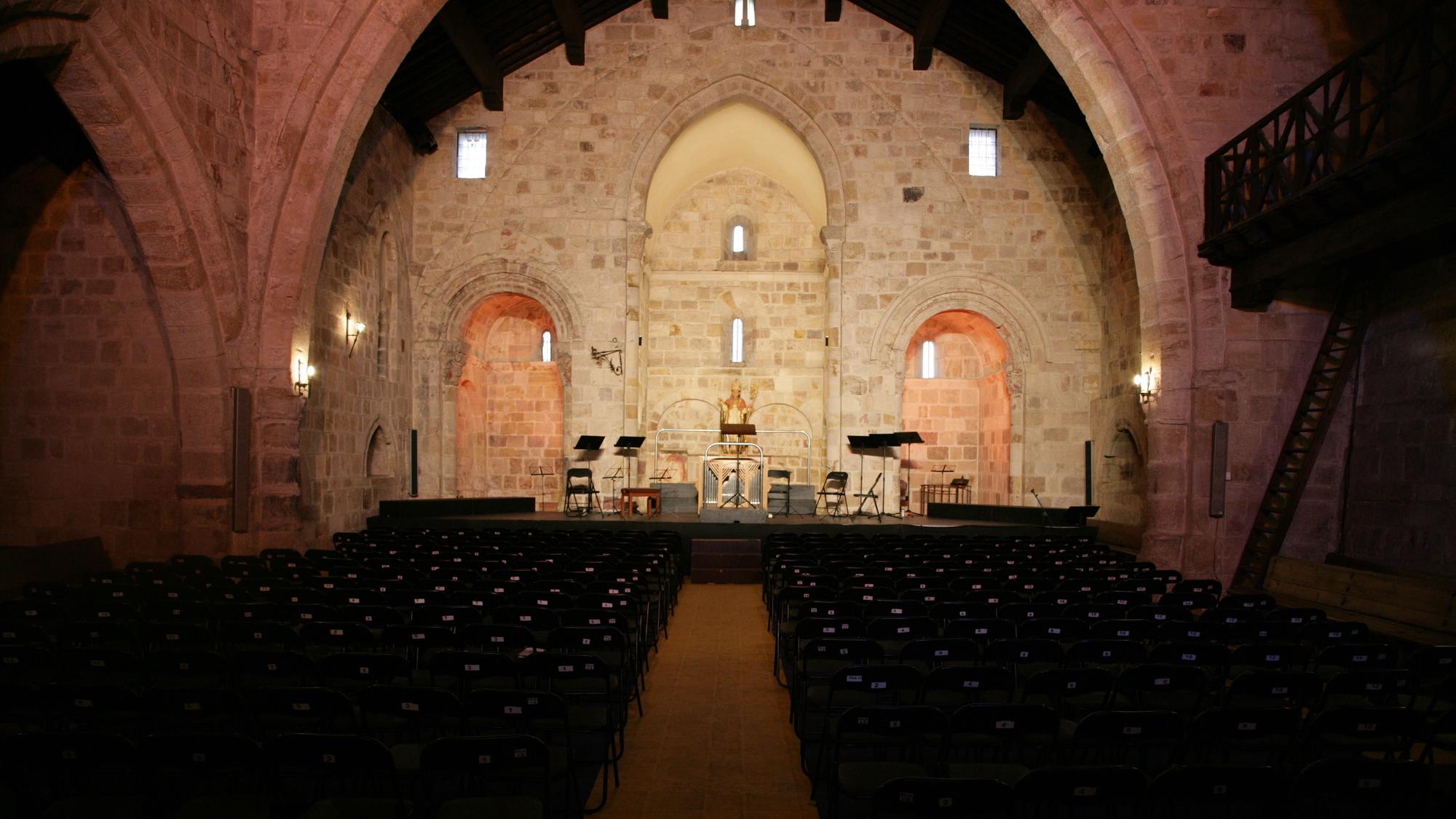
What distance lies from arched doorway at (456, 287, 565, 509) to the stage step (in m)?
9.96

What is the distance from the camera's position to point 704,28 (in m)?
19.7

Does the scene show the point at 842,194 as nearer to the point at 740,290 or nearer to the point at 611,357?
the point at 740,290

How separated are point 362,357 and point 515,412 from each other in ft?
22.2

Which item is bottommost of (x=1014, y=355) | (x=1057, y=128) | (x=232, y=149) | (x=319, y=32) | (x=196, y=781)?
(x=196, y=781)

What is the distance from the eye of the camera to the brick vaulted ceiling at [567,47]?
1714cm

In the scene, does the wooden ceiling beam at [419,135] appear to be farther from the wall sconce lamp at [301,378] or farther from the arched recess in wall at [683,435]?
the arched recess in wall at [683,435]

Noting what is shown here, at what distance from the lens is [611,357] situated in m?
19.5

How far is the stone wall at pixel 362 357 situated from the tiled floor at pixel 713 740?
296 inches

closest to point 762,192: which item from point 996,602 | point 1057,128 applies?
point 1057,128

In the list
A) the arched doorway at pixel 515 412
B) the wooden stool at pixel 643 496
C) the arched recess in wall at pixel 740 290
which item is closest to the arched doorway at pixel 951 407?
the arched recess in wall at pixel 740 290

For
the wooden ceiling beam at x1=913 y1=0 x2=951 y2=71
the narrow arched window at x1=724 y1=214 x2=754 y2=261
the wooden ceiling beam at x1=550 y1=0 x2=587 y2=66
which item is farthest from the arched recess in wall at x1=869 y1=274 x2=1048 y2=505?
the wooden ceiling beam at x1=550 y1=0 x2=587 y2=66

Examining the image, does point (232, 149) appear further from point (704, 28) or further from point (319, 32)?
point (704, 28)

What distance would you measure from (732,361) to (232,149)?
43.3ft

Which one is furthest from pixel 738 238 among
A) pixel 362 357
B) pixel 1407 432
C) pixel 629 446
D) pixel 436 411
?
pixel 1407 432
